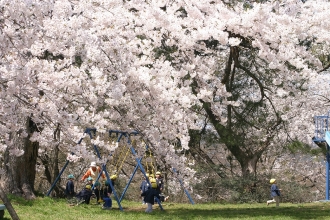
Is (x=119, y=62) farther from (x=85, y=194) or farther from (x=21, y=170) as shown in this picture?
(x=85, y=194)

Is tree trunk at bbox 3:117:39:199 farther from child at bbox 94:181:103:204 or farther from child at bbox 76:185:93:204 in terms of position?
child at bbox 94:181:103:204

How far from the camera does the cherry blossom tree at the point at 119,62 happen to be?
9.42 meters

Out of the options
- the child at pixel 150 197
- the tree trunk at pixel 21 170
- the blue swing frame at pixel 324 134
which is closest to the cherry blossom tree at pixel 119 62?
the tree trunk at pixel 21 170

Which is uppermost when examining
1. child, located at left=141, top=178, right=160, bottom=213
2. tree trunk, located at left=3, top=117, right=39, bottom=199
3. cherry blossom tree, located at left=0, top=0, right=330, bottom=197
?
cherry blossom tree, located at left=0, top=0, right=330, bottom=197

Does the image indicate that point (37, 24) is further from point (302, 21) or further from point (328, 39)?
point (328, 39)

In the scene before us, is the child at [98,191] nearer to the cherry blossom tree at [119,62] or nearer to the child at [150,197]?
the cherry blossom tree at [119,62]

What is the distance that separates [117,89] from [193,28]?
12.9ft

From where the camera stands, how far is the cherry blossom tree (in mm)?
9422

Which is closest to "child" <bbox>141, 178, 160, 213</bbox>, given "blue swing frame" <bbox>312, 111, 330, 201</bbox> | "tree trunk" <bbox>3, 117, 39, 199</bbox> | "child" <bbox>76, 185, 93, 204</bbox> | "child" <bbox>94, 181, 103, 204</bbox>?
"child" <bbox>76, 185, 93, 204</bbox>

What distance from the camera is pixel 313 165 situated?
2847cm

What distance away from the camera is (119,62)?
39.9ft

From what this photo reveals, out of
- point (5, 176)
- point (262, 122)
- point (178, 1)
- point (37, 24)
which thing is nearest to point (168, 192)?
point (262, 122)

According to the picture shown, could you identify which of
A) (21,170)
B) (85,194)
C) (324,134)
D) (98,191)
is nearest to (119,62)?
(21,170)

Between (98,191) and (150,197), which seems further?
(98,191)
